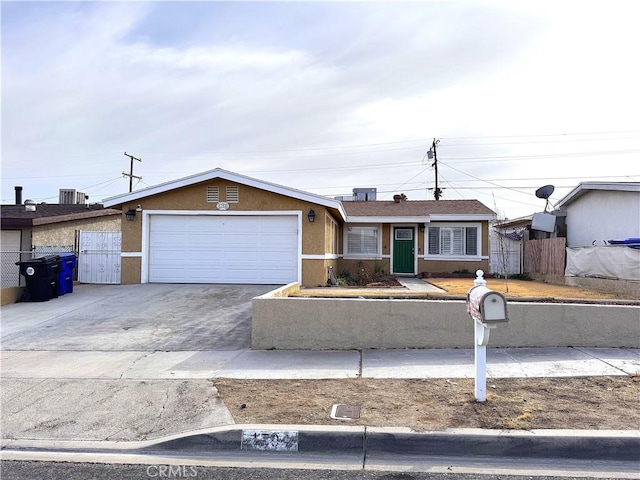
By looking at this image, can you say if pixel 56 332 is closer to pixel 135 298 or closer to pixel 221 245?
pixel 135 298

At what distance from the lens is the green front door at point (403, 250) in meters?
21.2

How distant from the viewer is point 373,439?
14.7ft

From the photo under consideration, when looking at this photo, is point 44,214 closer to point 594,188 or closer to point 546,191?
point 546,191

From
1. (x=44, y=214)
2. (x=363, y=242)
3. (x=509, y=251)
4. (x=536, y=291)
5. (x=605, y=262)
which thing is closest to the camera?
(x=536, y=291)

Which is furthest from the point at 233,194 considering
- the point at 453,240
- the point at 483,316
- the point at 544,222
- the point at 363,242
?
the point at 544,222

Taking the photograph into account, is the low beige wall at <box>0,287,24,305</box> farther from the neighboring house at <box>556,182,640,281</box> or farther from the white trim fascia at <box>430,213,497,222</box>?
the neighboring house at <box>556,182,640,281</box>

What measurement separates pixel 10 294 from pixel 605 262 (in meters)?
17.3

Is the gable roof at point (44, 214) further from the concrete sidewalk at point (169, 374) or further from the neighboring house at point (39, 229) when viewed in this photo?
the concrete sidewalk at point (169, 374)

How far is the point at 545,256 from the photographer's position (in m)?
19.9

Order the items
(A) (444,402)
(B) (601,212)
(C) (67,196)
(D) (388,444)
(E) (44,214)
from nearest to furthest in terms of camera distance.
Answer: (D) (388,444) < (A) (444,402) < (B) (601,212) < (E) (44,214) < (C) (67,196)

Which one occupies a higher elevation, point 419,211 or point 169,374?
point 419,211

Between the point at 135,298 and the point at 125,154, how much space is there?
2838 cm

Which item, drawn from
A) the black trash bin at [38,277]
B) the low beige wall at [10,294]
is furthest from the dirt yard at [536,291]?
the low beige wall at [10,294]
